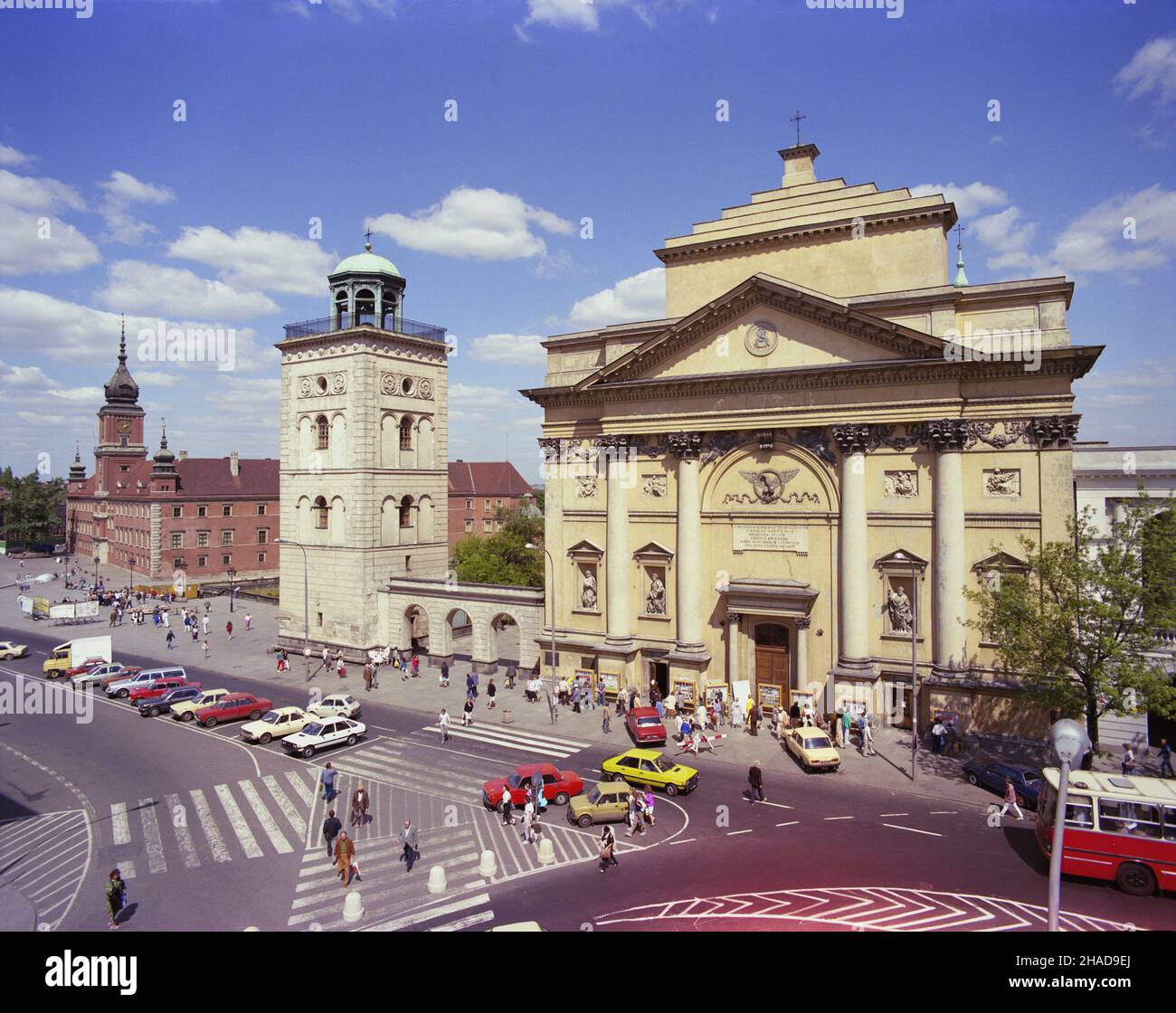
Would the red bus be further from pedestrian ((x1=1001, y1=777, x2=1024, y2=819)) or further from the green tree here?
the green tree

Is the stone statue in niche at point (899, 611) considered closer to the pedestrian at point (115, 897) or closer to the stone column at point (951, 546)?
the stone column at point (951, 546)

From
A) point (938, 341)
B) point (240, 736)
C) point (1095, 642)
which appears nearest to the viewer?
point (1095, 642)

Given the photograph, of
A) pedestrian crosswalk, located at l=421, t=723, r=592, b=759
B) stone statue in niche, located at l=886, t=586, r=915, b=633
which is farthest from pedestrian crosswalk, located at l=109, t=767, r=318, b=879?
stone statue in niche, located at l=886, t=586, r=915, b=633

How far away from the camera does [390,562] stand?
4953 centimetres

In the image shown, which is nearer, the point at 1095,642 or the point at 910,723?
the point at 1095,642

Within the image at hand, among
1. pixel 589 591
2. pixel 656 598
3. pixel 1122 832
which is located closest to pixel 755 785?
pixel 1122 832

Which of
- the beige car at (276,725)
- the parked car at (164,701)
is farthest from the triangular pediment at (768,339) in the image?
the parked car at (164,701)

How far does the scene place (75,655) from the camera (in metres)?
44.6

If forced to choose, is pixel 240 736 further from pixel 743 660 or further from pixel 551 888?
pixel 743 660

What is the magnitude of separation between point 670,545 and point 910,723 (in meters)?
13.6

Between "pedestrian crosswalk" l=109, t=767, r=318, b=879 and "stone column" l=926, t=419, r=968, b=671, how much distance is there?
2593 centimetres

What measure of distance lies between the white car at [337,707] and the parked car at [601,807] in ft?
47.4

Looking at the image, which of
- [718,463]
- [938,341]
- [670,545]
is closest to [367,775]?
[670,545]

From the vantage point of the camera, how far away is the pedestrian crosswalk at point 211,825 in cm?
2183
